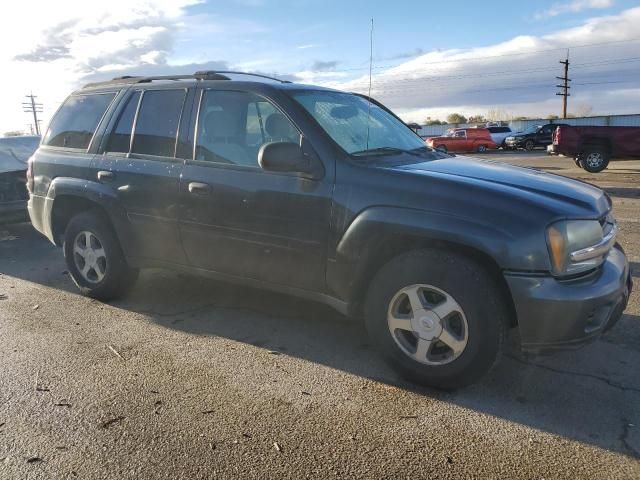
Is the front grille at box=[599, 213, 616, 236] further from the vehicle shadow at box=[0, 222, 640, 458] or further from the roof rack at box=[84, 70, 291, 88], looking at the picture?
the roof rack at box=[84, 70, 291, 88]

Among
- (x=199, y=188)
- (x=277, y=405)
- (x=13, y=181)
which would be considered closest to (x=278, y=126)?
(x=199, y=188)

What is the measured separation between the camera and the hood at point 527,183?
3.16 meters

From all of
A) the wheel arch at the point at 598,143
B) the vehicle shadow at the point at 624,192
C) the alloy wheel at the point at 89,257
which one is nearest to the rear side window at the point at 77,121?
the alloy wheel at the point at 89,257

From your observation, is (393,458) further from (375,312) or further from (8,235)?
(8,235)

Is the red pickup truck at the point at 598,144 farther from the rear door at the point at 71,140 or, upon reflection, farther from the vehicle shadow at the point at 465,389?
the rear door at the point at 71,140

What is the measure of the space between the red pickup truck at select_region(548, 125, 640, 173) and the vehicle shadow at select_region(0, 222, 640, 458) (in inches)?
537

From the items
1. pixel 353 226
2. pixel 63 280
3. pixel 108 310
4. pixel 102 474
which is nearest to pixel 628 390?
pixel 353 226

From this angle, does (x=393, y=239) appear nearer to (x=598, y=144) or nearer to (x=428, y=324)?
(x=428, y=324)

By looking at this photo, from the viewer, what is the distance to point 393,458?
8.71 ft

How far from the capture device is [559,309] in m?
2.92

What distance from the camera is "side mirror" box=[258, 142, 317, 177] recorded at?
350 centimetres

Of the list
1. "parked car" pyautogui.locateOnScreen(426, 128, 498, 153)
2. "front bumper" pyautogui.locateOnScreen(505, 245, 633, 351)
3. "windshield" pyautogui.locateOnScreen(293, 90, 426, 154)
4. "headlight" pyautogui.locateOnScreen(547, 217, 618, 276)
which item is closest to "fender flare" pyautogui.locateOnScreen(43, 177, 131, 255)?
"windshield" pyautogui.locateOnScreen(293, 90, 426, 154)

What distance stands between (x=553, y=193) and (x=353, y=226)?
3.90 feet

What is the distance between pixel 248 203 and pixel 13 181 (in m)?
6.04
